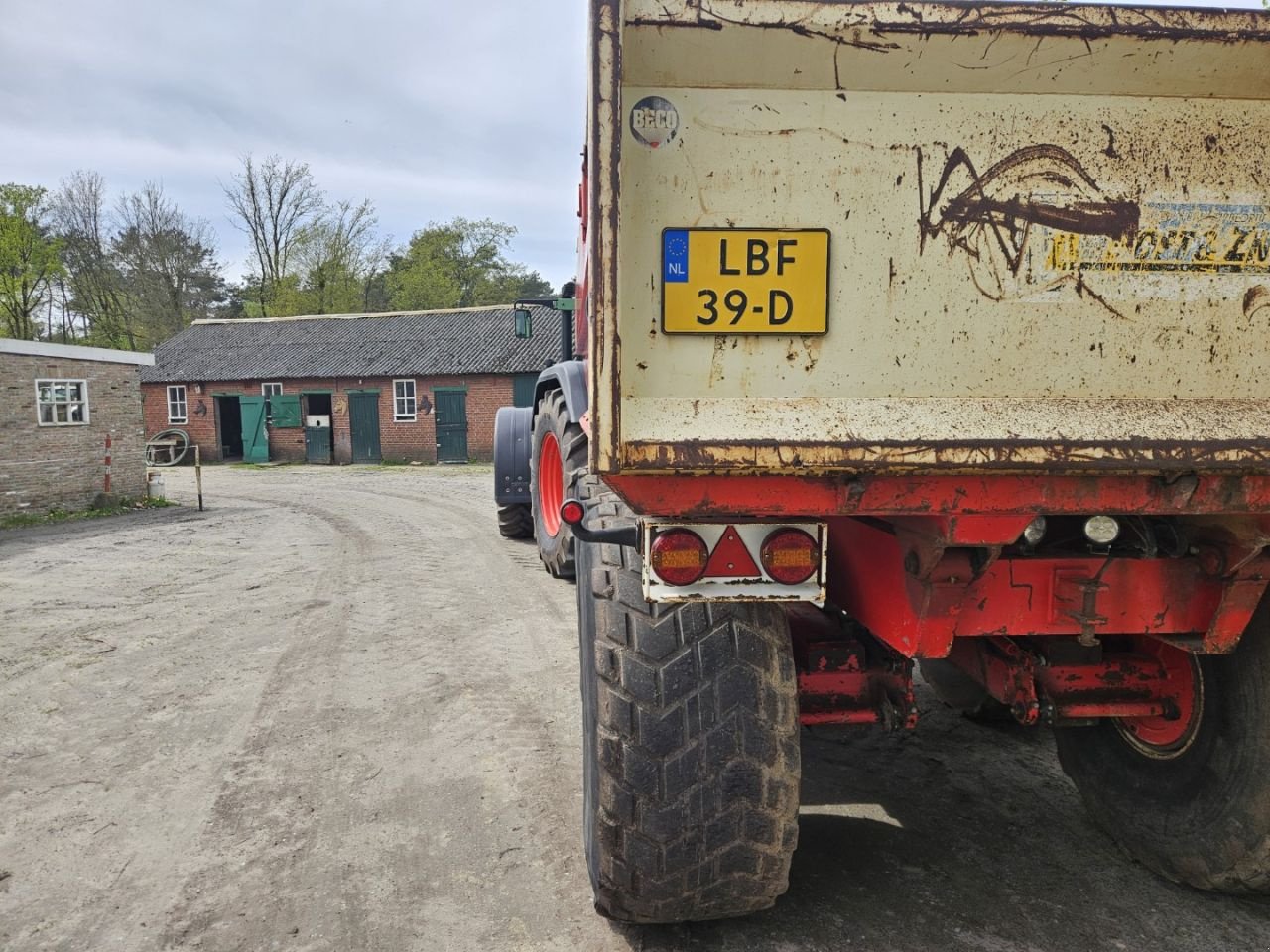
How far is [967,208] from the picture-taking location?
6.15 feet

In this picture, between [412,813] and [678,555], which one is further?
[412,813]

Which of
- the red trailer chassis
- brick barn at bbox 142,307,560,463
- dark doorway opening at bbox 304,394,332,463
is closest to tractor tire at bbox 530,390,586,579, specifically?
the red trailer chassis

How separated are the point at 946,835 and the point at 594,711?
1.58 m

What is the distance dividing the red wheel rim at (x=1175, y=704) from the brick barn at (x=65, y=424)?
50.6ft

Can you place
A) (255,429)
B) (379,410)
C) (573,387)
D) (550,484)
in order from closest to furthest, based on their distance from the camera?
(573,387), (550,484), (379,410), (255,429)

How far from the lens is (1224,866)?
239cm

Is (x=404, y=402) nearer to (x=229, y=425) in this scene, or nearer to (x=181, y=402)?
(x=229, y=425)

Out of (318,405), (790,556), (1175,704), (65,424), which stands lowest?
(1175,704)

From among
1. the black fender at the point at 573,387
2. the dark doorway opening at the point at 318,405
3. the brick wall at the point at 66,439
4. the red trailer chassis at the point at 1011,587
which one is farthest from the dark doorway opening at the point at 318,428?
the red trailer chassis at the point at 1011,587

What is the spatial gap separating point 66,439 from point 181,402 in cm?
1800

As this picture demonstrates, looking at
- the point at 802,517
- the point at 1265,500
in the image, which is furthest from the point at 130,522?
the point at 1265,500

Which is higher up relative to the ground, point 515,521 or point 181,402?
point 181,402

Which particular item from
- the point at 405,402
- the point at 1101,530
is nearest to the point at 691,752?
the point at 1101,530

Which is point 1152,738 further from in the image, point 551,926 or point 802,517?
point 551,926
